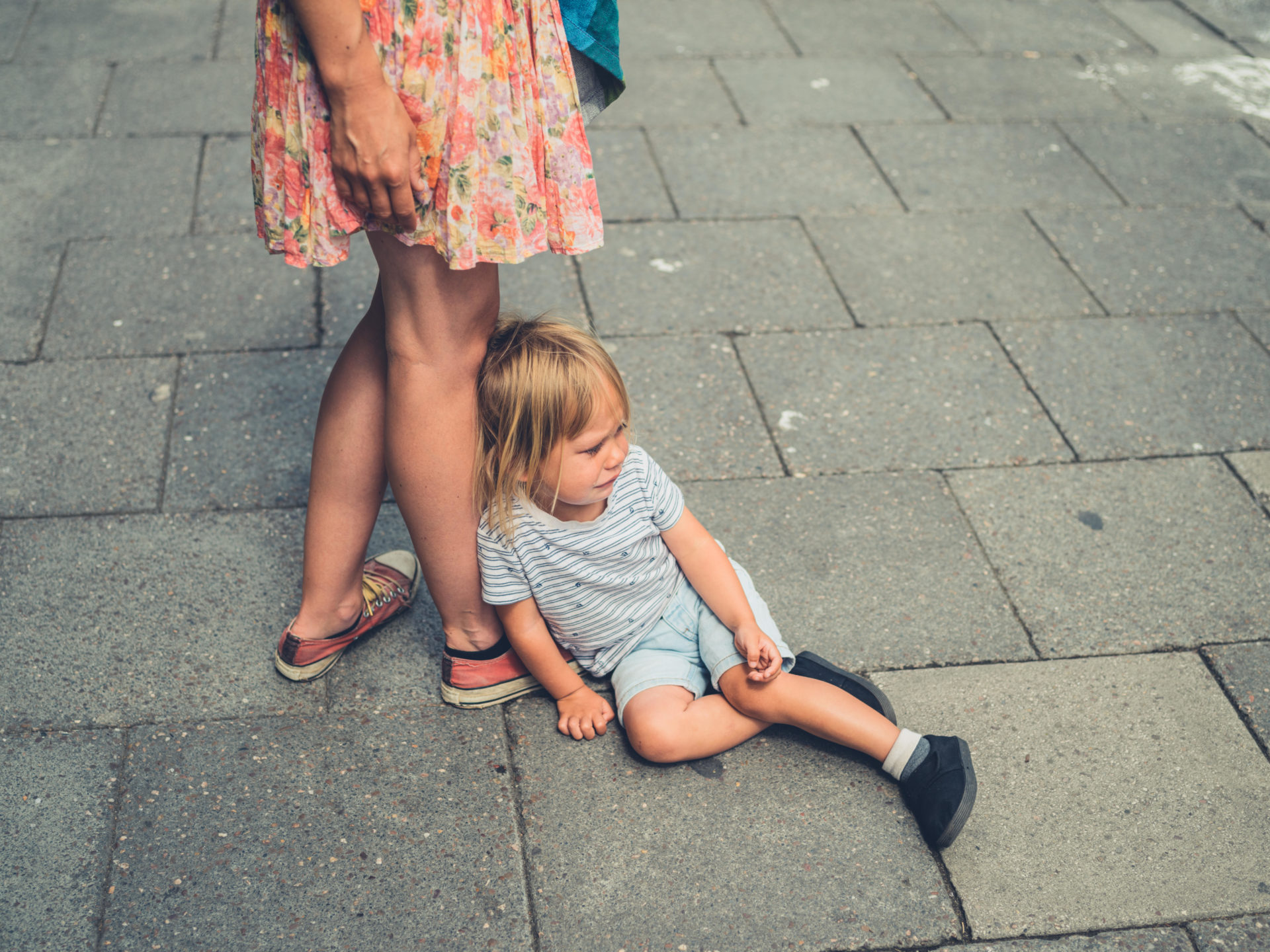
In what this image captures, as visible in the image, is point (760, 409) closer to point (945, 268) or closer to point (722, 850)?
point (945, 268)

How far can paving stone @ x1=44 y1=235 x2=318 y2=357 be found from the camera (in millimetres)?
2836

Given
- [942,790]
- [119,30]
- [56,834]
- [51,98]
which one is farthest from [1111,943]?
[119,30]

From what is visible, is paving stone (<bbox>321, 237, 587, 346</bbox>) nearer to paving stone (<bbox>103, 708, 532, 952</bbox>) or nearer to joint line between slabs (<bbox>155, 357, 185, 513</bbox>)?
joint line between slabs (<bbox>155, 357, 185, 513</bbox>)

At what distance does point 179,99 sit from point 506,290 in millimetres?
1699

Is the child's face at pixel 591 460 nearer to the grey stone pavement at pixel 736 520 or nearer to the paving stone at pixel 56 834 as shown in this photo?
the grey stone pavement at pixel 736 520

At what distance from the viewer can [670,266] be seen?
3.25 metres

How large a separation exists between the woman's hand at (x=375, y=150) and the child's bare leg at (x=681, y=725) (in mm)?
954

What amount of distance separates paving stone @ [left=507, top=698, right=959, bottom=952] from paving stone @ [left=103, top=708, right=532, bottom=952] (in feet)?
0.26

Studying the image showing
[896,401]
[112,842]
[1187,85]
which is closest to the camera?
[112,842]

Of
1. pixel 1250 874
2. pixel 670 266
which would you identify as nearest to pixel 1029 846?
pixel 1250 874

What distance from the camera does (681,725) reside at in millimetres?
1905

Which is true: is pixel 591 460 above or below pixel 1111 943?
above

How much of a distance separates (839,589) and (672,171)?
194 cm

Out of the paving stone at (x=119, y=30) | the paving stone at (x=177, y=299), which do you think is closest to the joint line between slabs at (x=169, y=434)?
the paving stone at (x=177, y=299)
